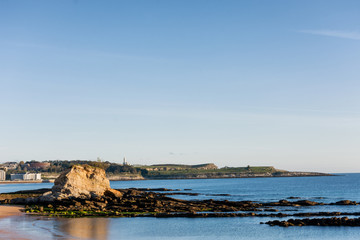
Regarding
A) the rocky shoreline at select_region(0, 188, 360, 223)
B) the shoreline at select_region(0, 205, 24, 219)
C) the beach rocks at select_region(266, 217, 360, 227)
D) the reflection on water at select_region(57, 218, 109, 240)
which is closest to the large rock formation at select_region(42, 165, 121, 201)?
the rocky shoreline at select_region(0, 188, 360, 223)

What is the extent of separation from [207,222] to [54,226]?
1809 centimetres

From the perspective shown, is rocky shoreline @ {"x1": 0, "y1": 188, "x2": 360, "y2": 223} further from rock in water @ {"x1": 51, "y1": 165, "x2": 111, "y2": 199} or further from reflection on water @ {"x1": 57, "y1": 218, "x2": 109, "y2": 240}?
reflection on water @ {"x1": 57, "y1": 218, "x2": 109, "y2": 240}

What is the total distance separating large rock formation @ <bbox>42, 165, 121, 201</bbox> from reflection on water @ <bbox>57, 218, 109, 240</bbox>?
19.0m

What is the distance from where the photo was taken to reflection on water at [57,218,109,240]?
43075 millimetres

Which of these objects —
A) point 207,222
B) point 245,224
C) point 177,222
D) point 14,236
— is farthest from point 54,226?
point 245,224

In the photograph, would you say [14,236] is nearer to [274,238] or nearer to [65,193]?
[274,238]

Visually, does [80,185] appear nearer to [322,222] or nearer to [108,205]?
[108,205]

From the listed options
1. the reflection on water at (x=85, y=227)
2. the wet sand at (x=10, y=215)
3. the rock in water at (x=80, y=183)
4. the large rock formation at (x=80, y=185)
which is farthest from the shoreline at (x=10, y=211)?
the reflection on water at (x=85, y=227)

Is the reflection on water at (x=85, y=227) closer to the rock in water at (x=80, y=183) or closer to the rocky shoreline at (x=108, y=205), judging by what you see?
the rocky shoreline at (x=108, y=205)

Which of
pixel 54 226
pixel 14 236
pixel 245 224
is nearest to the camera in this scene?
pixel 14 236

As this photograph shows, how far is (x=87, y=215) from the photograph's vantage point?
58.5 metres

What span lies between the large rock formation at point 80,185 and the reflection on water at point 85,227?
19.0 metres

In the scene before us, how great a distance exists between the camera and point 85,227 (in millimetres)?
48062

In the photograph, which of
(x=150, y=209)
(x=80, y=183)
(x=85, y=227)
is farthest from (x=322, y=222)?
(x=80, y=183)
